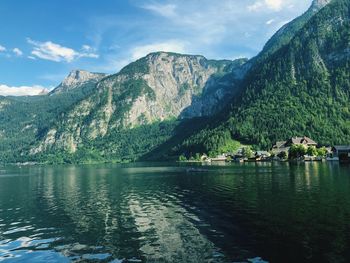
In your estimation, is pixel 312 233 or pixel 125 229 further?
A: pixel 125 229

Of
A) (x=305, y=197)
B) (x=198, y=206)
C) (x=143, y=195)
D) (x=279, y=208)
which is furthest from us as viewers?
(x=143, y=195)

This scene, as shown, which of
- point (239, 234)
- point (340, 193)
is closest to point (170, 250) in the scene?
point (239, 234)

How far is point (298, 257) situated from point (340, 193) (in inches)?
1738

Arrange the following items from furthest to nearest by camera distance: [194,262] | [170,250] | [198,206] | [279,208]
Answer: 1. [198,206]
2. [279,208]
3. [170,250]
4. [194,262]

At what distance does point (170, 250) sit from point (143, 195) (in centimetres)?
5104

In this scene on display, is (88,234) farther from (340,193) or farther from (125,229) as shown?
(340,193)

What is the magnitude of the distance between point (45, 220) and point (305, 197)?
1853 inches

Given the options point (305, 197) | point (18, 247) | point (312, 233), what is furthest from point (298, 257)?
point (305, 197)

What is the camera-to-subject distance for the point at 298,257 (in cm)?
3331

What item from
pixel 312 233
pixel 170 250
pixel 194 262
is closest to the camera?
pixel 194 262

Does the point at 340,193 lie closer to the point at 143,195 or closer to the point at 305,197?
the point at 305,197

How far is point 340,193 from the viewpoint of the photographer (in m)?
71.9

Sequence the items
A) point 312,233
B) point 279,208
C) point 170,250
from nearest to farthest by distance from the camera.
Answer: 1. point 170,250
2. point 312,233
3. point 279,208

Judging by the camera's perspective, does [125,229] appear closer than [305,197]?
Yes
